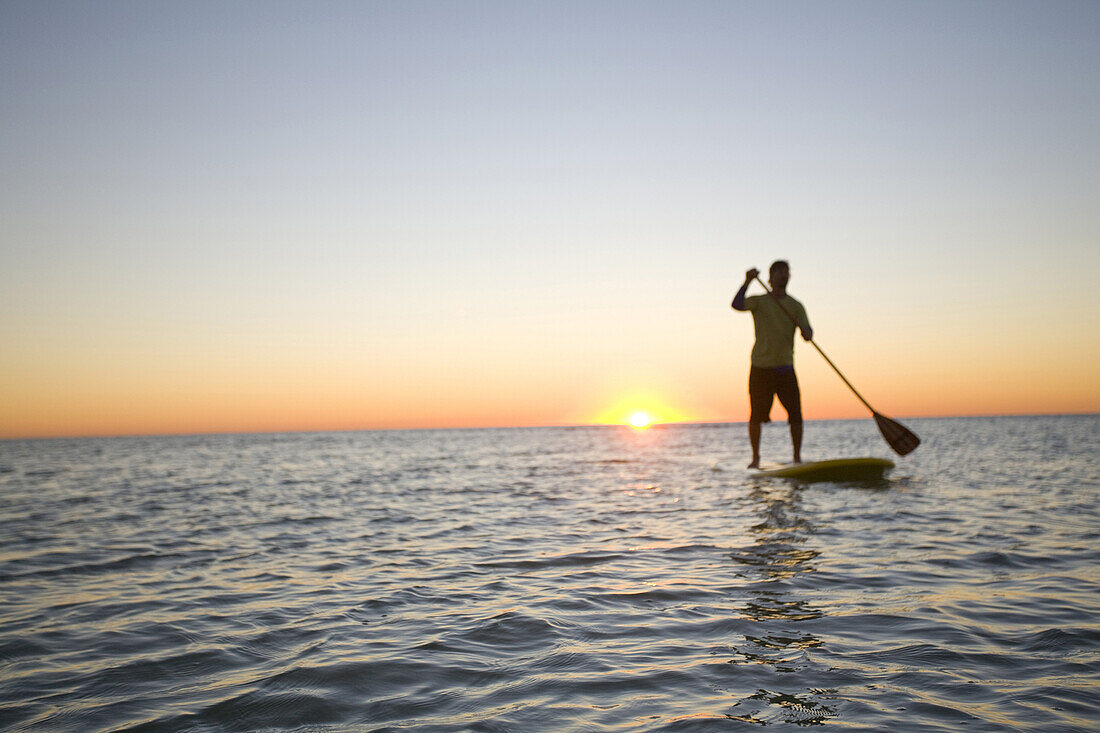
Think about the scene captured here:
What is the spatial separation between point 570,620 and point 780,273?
26.1 ft

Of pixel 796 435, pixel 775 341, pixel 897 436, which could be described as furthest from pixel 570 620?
pixel 897 436

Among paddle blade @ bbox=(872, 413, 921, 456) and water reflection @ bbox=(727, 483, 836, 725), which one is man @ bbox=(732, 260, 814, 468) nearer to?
paddle blade @ bbox=(872, 413, 921, 456)

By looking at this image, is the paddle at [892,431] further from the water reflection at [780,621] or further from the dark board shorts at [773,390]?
the water reflection at [780,621]

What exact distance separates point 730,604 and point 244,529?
19.6 ft

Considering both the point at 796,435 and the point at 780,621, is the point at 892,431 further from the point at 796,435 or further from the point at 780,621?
the point at 780,621

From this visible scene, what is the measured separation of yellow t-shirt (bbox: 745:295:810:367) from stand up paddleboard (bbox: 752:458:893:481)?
5.26ft

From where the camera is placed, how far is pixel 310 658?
10.7ft

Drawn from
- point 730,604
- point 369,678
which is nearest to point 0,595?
point 369,678

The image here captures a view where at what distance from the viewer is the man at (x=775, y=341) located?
33.9ft

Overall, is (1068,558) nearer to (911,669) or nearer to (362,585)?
(911,669)

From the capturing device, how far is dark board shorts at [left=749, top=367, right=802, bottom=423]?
412 inches

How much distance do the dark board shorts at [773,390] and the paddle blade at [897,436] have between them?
1.35 m

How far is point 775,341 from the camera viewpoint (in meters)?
10.4

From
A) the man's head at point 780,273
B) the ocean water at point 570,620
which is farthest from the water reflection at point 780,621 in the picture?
the man's head at point 780,273
